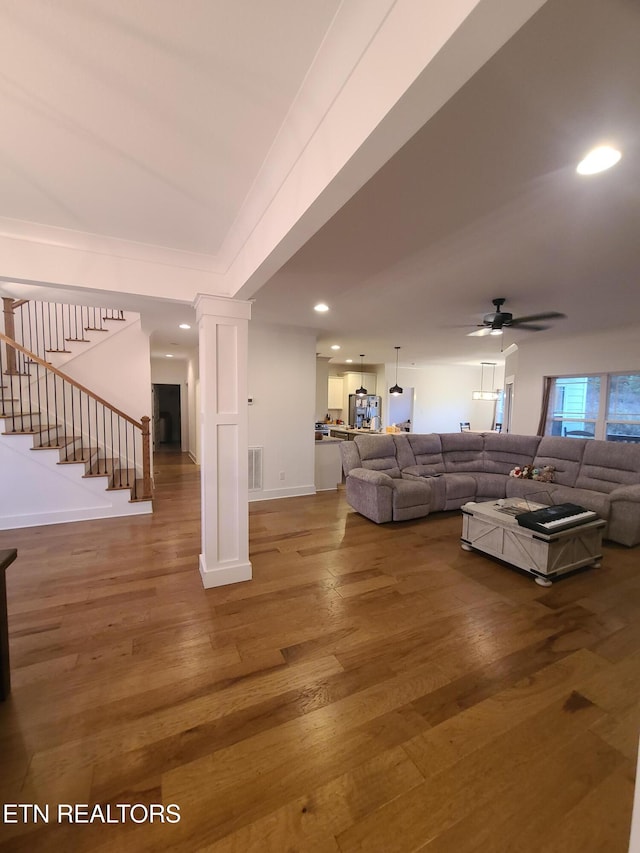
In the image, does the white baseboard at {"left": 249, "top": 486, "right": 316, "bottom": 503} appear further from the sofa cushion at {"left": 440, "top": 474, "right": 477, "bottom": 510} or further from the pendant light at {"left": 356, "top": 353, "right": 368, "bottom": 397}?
the pendant light at {"left": 356, "top": 353, "right": 368, "bottom": 397}

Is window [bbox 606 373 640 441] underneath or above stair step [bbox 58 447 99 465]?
above

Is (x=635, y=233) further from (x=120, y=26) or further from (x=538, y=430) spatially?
(x=538, y=430)

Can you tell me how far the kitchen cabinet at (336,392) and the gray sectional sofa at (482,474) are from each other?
535 cm

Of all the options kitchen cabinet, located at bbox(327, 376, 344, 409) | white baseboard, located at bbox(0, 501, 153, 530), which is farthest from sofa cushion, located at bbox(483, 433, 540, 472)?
kitchen cabinet, located at bbox(327, 376, 344, 409)

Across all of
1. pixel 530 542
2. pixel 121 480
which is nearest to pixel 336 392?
pixel 121 480

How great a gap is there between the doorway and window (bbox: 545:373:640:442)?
10019mm

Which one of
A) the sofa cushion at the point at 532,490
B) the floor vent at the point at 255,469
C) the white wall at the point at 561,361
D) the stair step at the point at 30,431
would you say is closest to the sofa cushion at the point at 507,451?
the sofa cushion at the point at 532,490

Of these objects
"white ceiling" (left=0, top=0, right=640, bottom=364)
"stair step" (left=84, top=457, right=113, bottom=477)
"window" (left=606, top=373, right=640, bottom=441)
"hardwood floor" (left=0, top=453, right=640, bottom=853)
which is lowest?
"hardwood floor" (left=0, top=453, right=640, bottom=853)

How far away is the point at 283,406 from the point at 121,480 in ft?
8.08

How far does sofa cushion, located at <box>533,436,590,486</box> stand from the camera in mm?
4652

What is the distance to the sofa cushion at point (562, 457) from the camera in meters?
4.65

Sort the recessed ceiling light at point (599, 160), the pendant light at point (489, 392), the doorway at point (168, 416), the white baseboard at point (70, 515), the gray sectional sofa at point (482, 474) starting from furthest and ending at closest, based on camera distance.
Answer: the doorway at point (168, 416)
the pendant light at point (489, 392)
the gray sectional sofa at point (482, 474)
the white baseboard at point (70, 515)
the recessed ceiling light at point (599, 160)

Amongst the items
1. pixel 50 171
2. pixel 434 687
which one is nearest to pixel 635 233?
pixel 434 687

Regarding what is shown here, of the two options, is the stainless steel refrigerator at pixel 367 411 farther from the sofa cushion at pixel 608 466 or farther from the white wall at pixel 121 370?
the white wall at pixel 121 370
